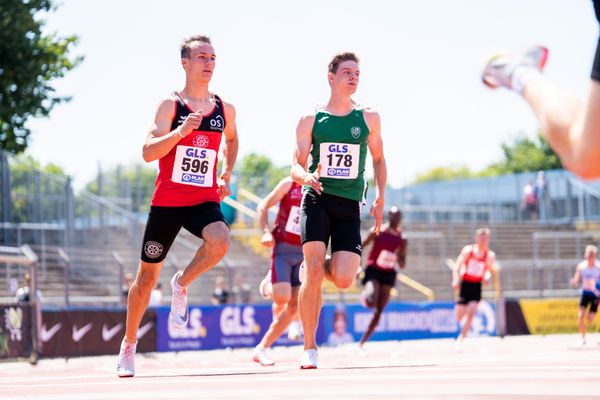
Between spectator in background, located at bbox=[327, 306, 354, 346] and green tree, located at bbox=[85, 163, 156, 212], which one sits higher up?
green tree, located at bbox=[85, 163, 156, 212]

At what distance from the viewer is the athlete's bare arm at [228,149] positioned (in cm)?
997

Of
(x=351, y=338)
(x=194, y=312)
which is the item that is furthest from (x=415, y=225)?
(x=194, y=312)

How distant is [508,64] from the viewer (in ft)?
19.3

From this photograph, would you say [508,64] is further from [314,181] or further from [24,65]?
[24,65]

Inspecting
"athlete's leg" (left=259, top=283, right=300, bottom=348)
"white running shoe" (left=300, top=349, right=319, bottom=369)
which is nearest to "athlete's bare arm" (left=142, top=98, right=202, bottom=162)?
"white running shoe" (left=300, top=349, right=319, bottom=369)

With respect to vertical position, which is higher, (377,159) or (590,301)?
(377,159)

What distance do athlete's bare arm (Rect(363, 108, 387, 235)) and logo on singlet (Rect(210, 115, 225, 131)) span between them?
54.1 inches

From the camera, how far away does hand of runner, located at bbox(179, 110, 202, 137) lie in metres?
9.16

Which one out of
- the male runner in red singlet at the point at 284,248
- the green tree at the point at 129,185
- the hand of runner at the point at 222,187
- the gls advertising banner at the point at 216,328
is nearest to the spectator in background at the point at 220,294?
the gls advertising banner at the point at 216,328

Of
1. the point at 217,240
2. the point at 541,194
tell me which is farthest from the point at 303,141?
the point at 541,194

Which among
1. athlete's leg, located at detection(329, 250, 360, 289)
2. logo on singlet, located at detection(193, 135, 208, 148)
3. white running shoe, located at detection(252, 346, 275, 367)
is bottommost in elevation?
white running shoe, located at detection(252, 346, 275, 367)

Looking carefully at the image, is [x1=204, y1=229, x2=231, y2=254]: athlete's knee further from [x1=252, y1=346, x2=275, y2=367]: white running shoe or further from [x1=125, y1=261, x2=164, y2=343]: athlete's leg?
[x1=252, y1=346, x2=275, y2=367]: white running shoe

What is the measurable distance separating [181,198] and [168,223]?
229 mm

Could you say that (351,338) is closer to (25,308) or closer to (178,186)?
(25,308)
